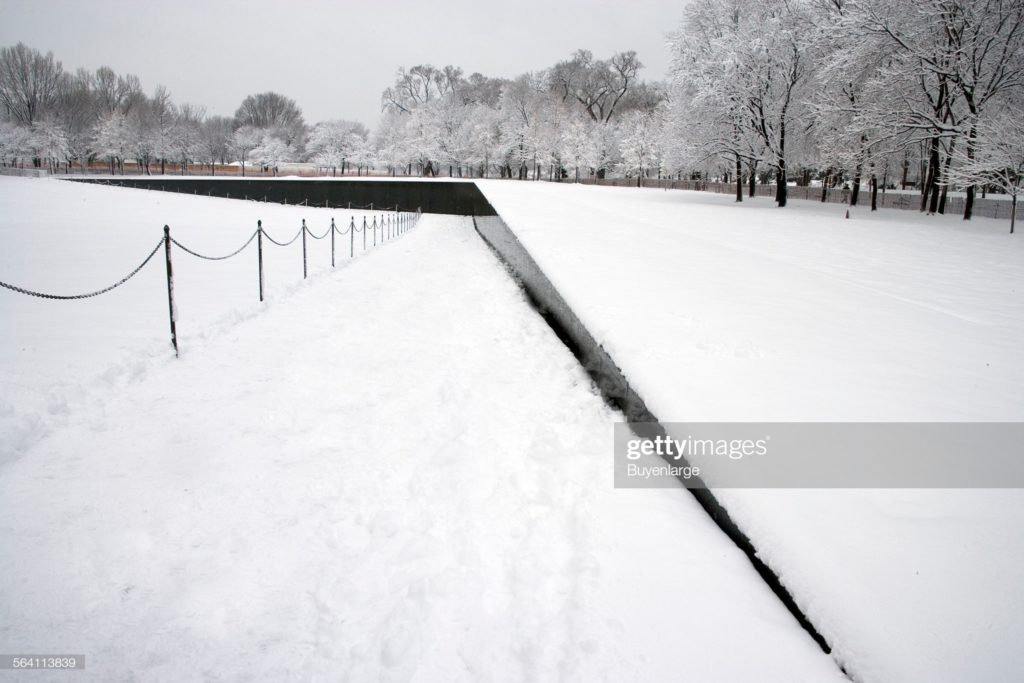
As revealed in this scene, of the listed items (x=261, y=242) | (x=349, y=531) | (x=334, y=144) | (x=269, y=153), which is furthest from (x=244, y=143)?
(x=349, y=531)

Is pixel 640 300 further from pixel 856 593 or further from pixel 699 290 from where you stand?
pixel 856 593

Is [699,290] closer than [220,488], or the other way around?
[220,488]

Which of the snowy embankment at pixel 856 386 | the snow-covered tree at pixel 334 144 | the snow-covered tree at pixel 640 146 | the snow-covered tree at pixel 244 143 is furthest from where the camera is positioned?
the snow-covered tree at pixel 244 143

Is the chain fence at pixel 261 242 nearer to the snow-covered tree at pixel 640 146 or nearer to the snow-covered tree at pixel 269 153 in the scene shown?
the snow-covered tree at pixel 640 146

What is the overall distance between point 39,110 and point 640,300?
97.3m

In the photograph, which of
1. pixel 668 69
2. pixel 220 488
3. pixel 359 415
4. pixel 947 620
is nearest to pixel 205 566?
pixel 220 488

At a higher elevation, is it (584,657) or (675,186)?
(675,186)

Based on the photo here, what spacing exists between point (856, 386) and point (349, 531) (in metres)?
3.78

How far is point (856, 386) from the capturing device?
425 cm

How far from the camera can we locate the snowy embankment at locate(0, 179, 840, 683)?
8.11 ft

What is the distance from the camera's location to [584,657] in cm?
241

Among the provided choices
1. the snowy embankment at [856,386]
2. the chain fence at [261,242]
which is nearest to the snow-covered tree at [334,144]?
the chain fence at [261,242]

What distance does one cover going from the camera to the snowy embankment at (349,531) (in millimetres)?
2473

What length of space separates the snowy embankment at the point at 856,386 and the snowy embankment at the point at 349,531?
0.31m
